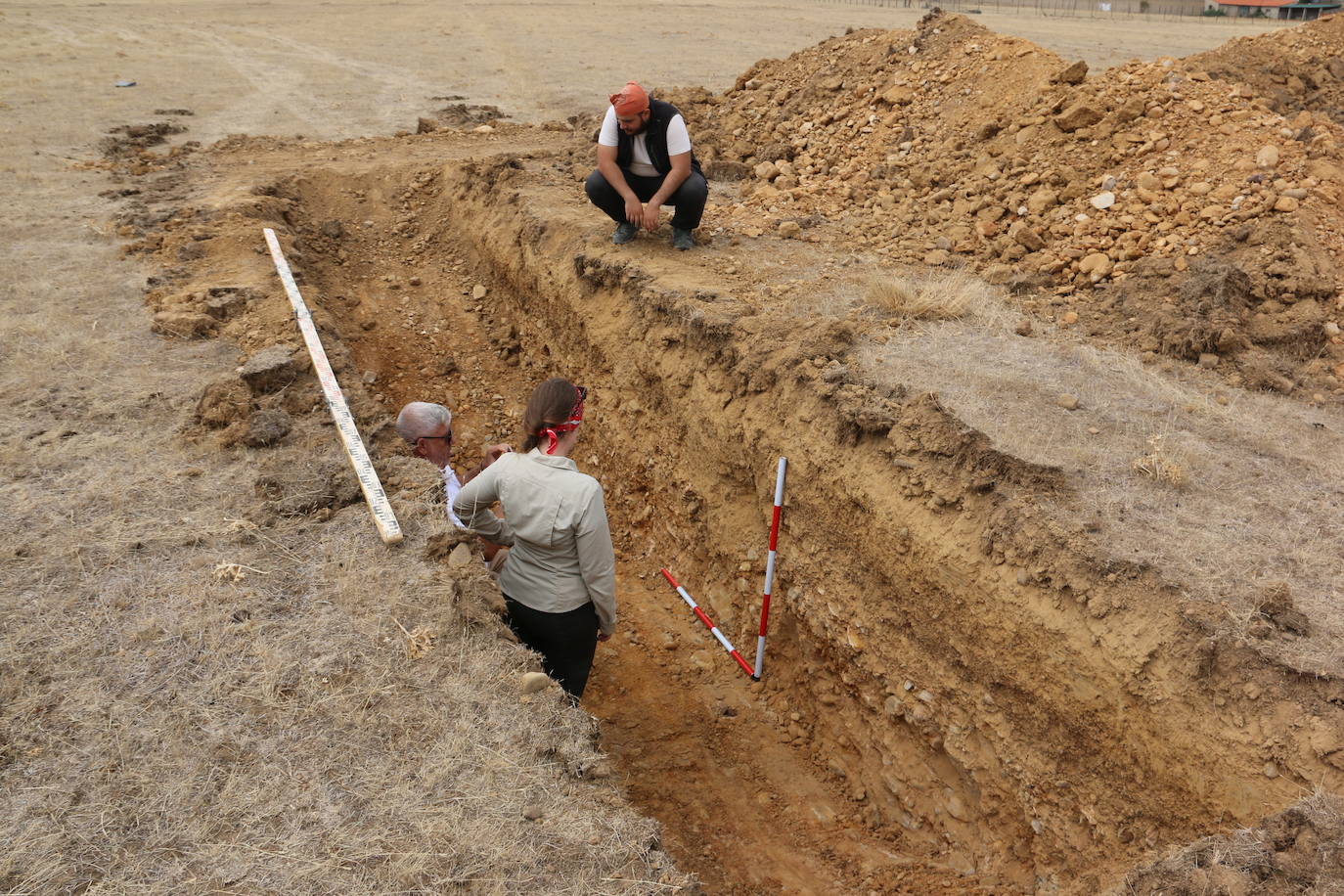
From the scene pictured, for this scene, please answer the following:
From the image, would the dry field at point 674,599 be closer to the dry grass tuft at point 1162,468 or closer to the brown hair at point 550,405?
the dry grass tuft at point 1162,468

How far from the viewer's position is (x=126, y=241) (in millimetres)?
8250

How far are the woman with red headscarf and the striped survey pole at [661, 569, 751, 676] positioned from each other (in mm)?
1938

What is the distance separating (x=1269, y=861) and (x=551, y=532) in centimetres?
274

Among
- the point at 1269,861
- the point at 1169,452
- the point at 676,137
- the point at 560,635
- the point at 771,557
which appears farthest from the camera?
the point at 676,137

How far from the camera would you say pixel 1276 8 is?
1297 inches

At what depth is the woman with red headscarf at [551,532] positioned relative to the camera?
3.61m

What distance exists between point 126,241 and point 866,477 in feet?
24.1

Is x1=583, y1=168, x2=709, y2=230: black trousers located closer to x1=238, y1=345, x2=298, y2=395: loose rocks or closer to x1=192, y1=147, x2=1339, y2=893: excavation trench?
x1=192, y1=147, x2=1339, y2=893: excavation trench

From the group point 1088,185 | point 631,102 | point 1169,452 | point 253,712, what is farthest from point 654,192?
point 253,712

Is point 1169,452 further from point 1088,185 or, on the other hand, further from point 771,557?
point 1088,185

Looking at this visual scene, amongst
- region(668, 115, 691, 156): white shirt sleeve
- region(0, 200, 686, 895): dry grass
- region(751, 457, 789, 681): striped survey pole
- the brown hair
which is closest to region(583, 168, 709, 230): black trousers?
region(668, 115, 691, 156): white shirt sleeve

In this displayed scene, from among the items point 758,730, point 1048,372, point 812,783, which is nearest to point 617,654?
point 758,730

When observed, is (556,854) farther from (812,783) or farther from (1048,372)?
(1048,372)

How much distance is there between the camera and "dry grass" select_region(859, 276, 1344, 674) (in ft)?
12.6
